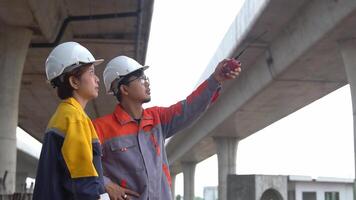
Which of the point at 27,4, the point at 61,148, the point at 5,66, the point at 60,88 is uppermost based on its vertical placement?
the point at 27,4

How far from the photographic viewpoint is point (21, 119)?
36.3m

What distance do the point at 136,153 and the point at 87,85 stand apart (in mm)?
575

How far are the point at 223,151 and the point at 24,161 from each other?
3231 cm

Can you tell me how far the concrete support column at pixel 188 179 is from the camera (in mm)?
59469

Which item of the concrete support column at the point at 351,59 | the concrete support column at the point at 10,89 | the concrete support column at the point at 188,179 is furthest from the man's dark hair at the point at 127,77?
the concrete support column at the point at 188,179

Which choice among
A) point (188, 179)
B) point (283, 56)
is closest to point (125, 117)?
point (283, 56)

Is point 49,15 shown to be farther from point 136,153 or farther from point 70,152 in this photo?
point 70,152

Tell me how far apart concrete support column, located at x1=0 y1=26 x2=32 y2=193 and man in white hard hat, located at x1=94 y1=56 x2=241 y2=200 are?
37.6ft

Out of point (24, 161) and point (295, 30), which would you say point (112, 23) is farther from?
point (24, 161)

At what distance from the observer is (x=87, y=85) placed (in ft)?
10.3

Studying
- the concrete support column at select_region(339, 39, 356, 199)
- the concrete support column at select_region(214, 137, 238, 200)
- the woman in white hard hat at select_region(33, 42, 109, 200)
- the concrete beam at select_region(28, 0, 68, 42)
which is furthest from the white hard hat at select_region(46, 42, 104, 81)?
the concrete support column at select_region(214, 137, 238, 200)

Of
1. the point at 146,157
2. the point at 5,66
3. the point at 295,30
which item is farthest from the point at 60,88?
the point at 295,30

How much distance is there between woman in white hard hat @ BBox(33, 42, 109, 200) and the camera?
2.72 m

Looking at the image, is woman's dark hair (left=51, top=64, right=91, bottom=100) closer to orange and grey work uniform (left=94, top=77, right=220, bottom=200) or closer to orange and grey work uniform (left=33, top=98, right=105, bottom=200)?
orange and grey work uniform (left=33, top=98, right=105, bottom=200)
